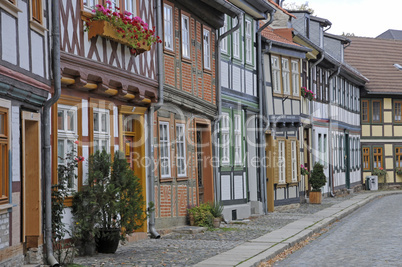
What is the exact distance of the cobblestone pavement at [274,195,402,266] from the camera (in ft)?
38.5

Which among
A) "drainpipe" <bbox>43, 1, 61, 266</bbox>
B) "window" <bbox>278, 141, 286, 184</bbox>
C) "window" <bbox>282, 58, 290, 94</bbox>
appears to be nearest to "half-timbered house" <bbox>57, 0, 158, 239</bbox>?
"drainpipe" <bbox>43, 1, 61, 266</bbox>

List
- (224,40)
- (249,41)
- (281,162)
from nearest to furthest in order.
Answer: (224,40)
(249,41)
(281,162)

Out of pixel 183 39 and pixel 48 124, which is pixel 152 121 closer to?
pixel 183 39

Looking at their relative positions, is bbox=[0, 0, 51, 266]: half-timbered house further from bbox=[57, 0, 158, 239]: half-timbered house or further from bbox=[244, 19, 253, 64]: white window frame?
bbox=[244, 19, 253, 64]: white window frame

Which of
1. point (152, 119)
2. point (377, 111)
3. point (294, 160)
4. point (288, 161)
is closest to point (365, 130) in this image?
point (377, 111)

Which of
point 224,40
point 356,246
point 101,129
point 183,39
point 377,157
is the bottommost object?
point 356,246

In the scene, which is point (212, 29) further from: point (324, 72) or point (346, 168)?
point (346, 168)

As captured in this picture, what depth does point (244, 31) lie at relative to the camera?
73.7 ft

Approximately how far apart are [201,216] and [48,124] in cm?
763

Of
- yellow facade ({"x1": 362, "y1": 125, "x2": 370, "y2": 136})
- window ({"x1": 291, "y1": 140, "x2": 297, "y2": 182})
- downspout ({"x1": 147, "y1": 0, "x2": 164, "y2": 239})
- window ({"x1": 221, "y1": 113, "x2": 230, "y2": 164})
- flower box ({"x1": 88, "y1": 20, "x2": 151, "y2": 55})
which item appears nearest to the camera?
flower box ({"x1": 88, "y1": 20, "x2": 151, "y2": 55})

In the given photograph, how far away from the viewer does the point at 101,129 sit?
13117 mm

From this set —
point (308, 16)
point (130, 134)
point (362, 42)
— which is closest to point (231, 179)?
point (130, 134)

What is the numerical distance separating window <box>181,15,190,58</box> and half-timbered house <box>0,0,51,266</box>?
682 centimetres

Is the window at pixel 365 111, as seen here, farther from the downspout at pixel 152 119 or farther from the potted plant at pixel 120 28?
the potted plant at pixel 120 28
